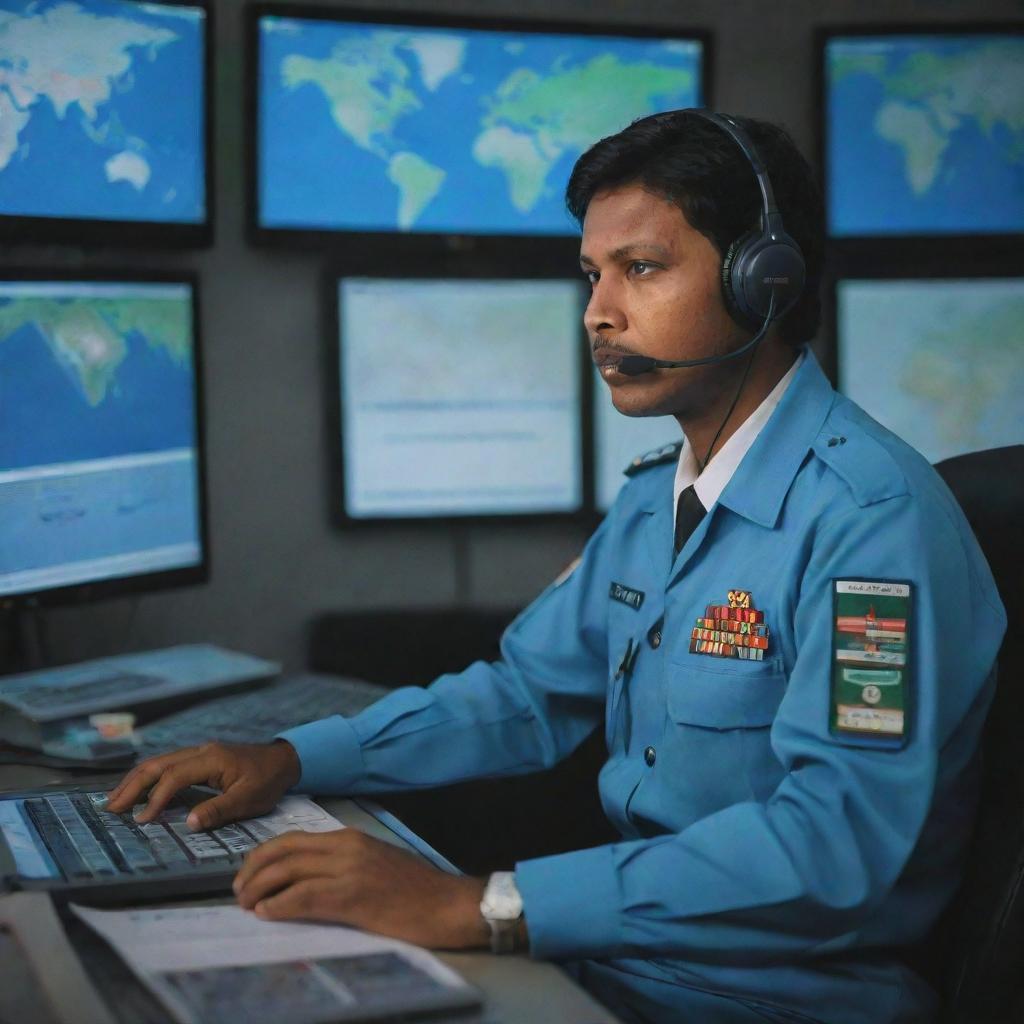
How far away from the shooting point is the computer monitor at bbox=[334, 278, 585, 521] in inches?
75.2

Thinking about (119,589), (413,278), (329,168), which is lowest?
(119,589)

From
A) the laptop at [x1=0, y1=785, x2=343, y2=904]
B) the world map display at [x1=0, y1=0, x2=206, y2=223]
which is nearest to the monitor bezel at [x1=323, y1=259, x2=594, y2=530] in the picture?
the world map display at [x1=0, y1=0, x2=206, y2=223]

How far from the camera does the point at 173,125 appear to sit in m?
1.74

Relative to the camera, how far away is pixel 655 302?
1.19 meters

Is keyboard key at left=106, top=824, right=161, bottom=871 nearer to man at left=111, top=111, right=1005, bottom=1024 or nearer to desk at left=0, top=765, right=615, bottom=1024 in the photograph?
man at left=111, top=111, right=1005, bottom=1024

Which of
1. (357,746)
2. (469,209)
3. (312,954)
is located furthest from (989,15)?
(312,954)

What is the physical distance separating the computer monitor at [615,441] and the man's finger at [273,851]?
1145 millimetres

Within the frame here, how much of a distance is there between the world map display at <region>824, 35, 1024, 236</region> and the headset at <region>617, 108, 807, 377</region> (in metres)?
0.89

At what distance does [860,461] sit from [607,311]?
278 mm

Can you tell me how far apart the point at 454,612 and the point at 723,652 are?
0.82 metres

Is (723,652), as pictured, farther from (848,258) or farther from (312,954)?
(848,258)

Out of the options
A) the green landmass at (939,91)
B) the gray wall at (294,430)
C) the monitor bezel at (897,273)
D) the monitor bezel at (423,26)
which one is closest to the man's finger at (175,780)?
the gray wall at (294,430)

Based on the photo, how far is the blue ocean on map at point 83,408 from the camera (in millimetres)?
1500

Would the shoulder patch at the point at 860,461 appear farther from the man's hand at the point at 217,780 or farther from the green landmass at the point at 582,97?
the green landmass at the point at 582,97
